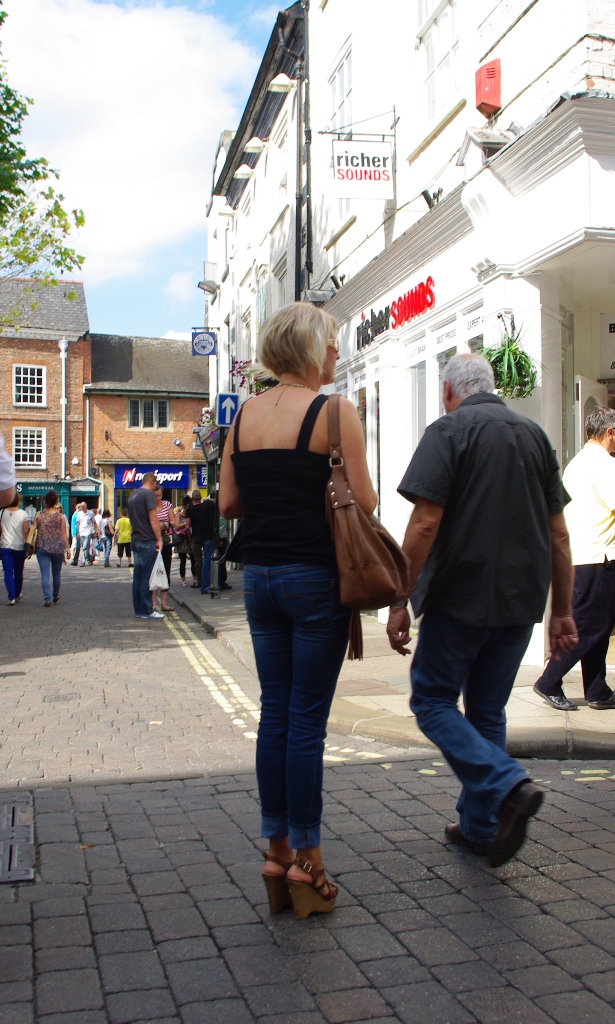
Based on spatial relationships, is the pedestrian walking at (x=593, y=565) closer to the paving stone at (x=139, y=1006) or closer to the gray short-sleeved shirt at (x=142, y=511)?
the paving stone at (x=139, y=1006)

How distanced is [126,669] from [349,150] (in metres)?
6.72

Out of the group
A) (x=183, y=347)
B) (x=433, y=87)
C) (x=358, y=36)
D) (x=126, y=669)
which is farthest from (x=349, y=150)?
(x=183, y=347)

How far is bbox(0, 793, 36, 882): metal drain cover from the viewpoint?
3.57 m

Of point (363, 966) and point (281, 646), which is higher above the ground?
point (281, 646)

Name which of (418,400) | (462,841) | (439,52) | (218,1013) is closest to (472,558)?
(462,841)

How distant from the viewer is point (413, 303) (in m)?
11.0

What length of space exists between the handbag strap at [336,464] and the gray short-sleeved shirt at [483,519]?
1.73 ft

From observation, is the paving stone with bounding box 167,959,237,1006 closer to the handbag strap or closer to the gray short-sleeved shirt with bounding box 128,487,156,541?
the handbag strap

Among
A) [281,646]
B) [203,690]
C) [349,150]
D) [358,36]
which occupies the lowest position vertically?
[203,690]

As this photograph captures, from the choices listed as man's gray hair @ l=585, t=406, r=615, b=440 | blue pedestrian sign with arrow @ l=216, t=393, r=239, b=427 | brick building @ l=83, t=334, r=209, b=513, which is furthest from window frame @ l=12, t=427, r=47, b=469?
man's gray hair @ l=585, t=406, r=615, b=440

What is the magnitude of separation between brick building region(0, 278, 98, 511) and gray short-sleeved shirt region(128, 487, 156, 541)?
105 feet

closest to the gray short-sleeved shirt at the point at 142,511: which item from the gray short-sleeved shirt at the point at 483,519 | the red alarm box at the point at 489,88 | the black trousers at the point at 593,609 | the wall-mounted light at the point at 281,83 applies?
the red alarm box at the point at 489,88

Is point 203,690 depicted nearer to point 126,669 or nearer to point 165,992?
point 126,669

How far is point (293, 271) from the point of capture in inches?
726
